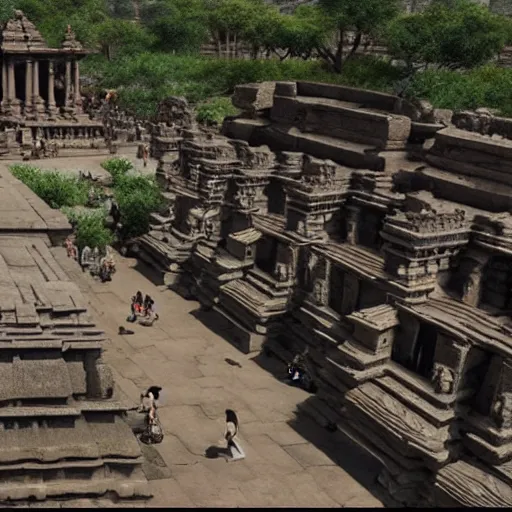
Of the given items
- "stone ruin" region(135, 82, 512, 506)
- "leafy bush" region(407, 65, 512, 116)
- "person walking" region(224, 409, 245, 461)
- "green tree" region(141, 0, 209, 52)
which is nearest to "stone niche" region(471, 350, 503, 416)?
"stone ruin" region(135, 82, 512, 506)

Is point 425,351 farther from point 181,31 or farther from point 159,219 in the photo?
point 181,31

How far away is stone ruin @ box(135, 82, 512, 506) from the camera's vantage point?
16.4 m

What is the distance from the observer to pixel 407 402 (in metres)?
17.0

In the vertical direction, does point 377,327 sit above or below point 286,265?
above

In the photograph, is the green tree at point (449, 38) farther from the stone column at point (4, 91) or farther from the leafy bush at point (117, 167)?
the stone column at point (4, 91)

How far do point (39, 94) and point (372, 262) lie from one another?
42.0m

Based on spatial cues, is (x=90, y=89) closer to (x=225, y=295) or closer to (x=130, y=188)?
(x=130, y=188)

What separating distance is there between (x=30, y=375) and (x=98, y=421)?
1.56 metres

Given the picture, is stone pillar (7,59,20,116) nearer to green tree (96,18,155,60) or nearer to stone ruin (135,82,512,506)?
stone ruin (135,82,512,506)

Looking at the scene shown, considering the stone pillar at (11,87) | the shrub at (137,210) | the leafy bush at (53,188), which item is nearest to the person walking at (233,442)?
the shrub at (137,210)

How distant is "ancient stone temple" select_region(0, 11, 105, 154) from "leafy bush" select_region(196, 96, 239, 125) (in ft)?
32.3

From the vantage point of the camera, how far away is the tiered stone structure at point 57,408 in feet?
45.5

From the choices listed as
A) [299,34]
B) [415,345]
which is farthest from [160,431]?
[299,34]

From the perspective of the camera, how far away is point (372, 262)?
2062cm
